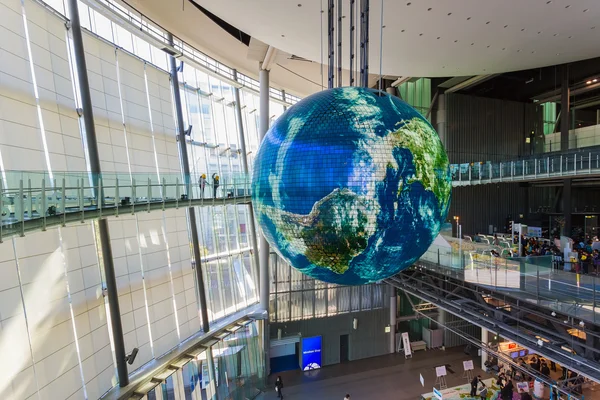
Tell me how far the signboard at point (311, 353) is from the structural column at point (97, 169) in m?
11.2

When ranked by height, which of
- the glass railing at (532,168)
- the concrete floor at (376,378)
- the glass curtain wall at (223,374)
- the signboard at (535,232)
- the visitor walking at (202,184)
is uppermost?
the visitor walking at (202,184)

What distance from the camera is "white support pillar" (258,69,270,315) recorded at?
16078 mm

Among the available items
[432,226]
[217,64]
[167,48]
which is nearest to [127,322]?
[167,48]

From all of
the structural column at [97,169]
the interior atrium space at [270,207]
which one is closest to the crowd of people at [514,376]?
the interior atrium space at [270,207]

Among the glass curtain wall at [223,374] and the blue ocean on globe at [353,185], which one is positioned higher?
the blue ocean on globe at [353,185]

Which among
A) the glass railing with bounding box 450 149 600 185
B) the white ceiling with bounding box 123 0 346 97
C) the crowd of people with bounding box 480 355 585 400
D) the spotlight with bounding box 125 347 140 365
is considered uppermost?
the white ceiling with bounding box 123 0 346 97

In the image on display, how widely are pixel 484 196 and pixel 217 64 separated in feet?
65.8

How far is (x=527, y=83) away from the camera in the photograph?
24062mm

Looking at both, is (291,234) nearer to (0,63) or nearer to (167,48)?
(0,63)

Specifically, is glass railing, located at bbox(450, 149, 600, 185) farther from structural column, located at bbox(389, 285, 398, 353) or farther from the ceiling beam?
structural column, located at bbox(389, 285, 398, 353)

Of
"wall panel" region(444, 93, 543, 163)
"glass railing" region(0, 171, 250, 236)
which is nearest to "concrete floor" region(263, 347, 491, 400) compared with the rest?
"glass railing" region(0, 171, 250, 236)

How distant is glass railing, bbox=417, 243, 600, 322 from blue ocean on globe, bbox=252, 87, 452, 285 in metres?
8.30

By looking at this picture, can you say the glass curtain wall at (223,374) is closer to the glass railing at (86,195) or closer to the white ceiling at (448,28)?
the glass railing at (86,195)

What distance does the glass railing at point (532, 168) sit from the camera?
49.9ft
